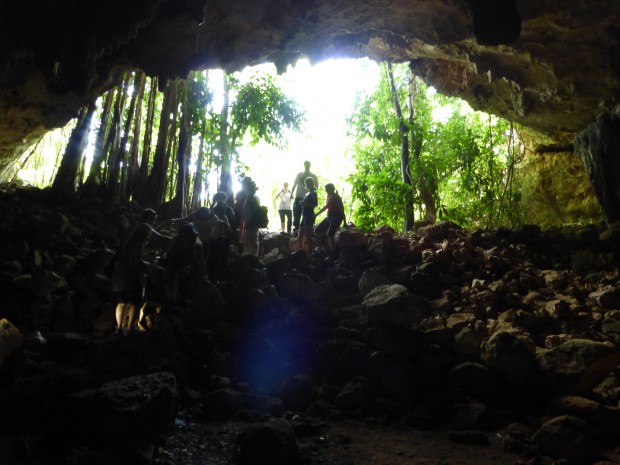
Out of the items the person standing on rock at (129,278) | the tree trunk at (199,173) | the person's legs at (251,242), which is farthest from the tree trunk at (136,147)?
the person standing on rock at (129,278)

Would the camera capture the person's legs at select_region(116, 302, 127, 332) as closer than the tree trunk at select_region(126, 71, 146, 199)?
Yes

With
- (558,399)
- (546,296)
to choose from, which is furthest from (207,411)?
(546,296)

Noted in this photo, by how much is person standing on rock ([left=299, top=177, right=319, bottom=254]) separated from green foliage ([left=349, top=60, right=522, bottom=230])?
250 centimetres

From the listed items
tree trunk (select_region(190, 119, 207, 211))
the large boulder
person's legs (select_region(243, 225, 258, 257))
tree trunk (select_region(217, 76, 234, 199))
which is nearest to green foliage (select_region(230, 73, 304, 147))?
tree trunk (select_region(217, 76, 234, 199))

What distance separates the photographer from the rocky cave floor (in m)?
3.39

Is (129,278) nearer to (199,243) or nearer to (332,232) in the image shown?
(199,243)

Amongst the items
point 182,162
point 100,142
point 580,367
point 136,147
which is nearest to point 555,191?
point 580,367

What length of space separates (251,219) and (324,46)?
4.26m

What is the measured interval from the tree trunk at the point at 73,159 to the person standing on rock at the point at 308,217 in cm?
578

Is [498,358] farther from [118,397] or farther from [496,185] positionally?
[496,185]

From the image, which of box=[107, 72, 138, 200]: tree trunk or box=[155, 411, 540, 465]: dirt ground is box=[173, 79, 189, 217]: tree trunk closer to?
box=[107, 72, 138, 200]: tree trunk

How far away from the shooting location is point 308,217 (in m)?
8.15

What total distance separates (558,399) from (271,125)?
31.5 ft

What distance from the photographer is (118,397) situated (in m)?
3.29
